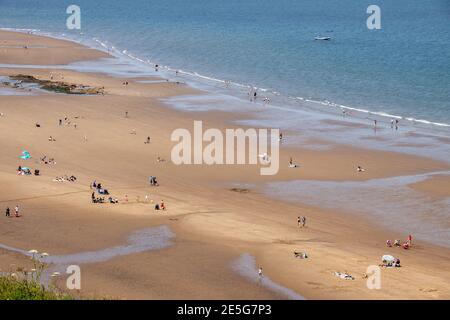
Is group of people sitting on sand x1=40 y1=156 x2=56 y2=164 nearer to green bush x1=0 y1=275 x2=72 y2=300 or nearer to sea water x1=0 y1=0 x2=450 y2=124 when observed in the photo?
green bush x1=0 y1=275 x2=72 y2=300

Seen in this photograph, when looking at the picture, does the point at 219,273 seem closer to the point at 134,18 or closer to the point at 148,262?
the point at 148,262

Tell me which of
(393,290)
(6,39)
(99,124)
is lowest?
(393,290)

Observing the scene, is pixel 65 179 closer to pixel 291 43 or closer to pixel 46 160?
pixel 46 160

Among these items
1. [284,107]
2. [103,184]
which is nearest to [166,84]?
[284,107]

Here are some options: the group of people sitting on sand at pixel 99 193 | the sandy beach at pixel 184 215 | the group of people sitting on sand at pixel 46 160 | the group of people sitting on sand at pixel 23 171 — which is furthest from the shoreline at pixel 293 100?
the group of people sitting on sand at pixel 23 171

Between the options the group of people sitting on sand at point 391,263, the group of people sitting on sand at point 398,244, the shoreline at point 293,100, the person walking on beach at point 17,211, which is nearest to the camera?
the group of people sitting on sand at point 391,263

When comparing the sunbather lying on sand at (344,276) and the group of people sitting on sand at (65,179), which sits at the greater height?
the group of people sitting on sand at (65,179)

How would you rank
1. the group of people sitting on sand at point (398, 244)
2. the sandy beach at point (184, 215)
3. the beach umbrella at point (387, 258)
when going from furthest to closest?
the group of people sitting on sand at point (398, 244), the beach umbrella at point (387, 258), the sandy beach at point (184, 215)

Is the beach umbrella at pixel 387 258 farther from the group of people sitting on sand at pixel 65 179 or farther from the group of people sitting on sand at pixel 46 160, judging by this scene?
the group of people sitting on sand at pixel 46 160
